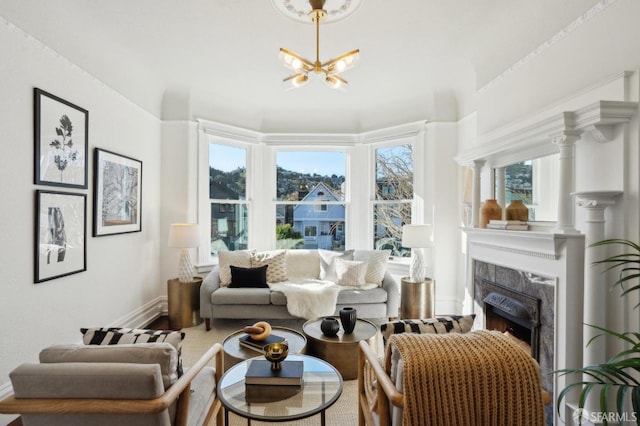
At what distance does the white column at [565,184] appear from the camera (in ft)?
6.76

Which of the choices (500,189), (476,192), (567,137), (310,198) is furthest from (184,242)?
(567,137)

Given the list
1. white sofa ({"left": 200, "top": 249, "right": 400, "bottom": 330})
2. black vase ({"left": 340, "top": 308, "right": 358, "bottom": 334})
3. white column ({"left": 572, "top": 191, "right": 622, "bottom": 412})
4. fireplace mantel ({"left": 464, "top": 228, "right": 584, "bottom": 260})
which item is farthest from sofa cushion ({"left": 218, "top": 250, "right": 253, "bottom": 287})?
white column ({"left": 572, "top": 191, "right": 622, "bottom": 412})

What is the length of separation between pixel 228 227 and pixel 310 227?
1207 millimetres

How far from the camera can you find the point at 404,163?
15.7 feet

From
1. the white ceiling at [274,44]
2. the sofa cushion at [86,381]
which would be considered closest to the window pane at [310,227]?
the white ceiling at [274,44]

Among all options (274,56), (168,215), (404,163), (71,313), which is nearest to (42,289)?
(71,313)

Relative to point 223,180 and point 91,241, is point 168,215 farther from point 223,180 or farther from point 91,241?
point 91,241

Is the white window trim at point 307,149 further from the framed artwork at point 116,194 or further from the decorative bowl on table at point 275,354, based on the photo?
the decorative bowl on table at point 275,354

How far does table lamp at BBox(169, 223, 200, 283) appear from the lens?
393cm

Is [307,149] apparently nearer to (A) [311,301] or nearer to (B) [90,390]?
(A) [311,301]

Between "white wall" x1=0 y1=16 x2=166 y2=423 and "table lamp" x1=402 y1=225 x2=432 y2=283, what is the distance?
10.4 ft

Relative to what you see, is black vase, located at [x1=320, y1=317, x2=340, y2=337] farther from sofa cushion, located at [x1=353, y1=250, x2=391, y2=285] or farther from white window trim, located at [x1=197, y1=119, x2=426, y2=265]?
white window trim, located at [x1=197, y1=119, x2=426, y2=265]

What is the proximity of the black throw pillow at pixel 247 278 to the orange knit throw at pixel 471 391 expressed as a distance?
279 cm

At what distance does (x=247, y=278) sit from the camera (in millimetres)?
4012
